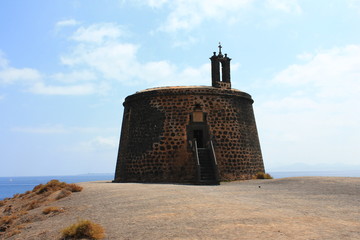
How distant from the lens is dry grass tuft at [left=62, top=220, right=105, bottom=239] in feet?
23.5

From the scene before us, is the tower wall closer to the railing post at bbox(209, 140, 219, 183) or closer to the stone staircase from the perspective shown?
the stone staircase

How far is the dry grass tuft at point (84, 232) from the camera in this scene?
282 inches

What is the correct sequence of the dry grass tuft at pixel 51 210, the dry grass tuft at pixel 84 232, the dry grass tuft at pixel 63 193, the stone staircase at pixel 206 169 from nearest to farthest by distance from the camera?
the dry grass tuft at pixel 84 232
the dry grass tuft at pixel 51 210
the dry grass tuft at pixel 63 193
the stone staircase at pixel 206 169

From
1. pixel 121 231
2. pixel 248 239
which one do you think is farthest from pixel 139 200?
pixel 248 239

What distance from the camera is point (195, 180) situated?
1825 cm

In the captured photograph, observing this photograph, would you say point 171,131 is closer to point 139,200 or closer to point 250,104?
point 250,104

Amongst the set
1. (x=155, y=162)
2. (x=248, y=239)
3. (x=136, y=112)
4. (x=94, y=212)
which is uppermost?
(x=136, y=112)

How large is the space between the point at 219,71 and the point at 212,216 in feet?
49.8

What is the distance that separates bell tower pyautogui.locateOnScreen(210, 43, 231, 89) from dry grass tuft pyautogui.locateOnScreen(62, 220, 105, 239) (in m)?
15.5

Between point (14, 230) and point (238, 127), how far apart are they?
13750 millimetres

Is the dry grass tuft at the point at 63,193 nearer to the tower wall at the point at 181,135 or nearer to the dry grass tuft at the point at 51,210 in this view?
the dry grass tuft at the point at 51,210

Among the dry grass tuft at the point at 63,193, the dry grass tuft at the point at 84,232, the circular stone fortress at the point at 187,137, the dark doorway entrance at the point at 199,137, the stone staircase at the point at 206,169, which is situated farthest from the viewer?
the dark doorway entrance at the point at 199,137

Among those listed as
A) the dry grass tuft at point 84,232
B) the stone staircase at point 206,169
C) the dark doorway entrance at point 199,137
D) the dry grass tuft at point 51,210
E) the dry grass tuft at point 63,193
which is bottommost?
the dry grass tuft at point 84,232

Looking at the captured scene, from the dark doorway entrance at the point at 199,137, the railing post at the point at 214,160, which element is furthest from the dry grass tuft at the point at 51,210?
the dark doorway entrance at the point at 199,137
